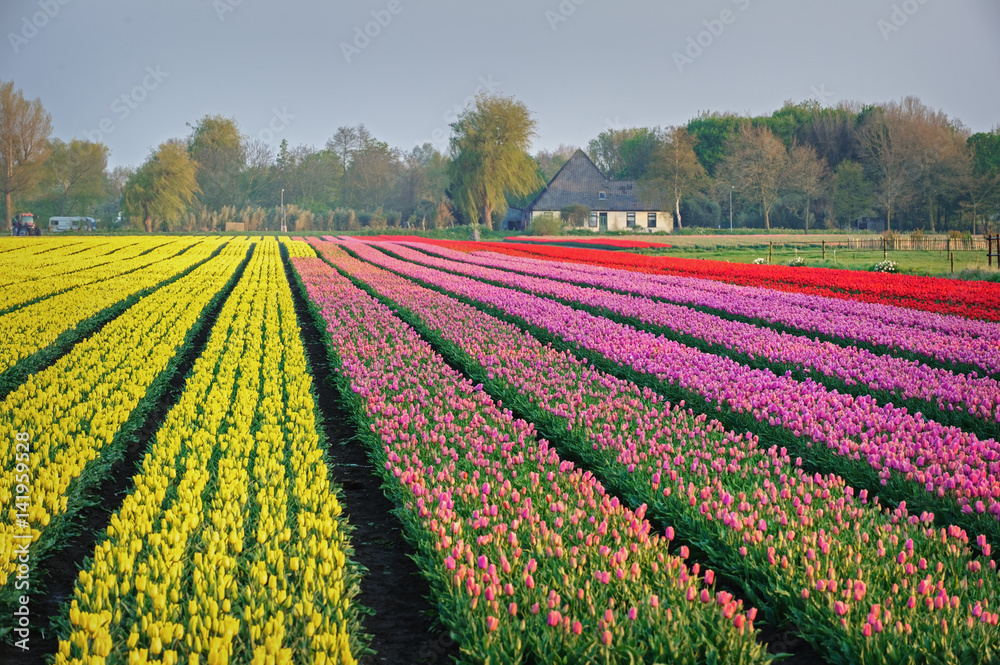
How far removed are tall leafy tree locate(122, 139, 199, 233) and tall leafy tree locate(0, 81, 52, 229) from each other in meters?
14.3

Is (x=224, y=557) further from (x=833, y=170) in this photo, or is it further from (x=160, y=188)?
(x=833, y=170)

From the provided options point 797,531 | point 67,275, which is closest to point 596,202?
point 67,275

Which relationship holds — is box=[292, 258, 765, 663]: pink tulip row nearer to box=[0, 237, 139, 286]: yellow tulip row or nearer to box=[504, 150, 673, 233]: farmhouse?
box=[0, 237, 139, 286]: yellow tulip row

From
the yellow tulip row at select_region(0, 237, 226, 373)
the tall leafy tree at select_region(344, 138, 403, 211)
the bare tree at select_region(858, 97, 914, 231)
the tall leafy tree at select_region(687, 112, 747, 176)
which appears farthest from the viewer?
the tall leafy tree at select_region(344, 138, 403, 211)

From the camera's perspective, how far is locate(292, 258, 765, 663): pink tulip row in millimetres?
3656

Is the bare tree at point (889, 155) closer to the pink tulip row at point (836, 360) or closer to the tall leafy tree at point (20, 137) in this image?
the pink tulip row at point (836, 360)

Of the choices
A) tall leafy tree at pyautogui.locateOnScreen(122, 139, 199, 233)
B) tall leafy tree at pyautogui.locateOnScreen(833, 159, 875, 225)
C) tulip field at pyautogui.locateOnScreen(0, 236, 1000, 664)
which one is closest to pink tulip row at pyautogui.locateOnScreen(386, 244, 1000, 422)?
tulip field at pyautogui.locateOnScreen(0, 236, 1000, 664)

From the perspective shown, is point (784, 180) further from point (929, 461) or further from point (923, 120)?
point (929, 461)

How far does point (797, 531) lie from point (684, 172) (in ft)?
257

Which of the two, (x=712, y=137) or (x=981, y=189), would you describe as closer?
(x=981, y=189)

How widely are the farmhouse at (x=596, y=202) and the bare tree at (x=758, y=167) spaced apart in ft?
28.5

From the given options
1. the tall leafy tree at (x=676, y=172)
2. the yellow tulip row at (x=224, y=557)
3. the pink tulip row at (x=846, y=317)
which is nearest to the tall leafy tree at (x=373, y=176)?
the tall leafy tree at (x=676, y=172)

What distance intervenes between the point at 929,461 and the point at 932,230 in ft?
239

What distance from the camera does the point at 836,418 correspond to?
7.18 metres
